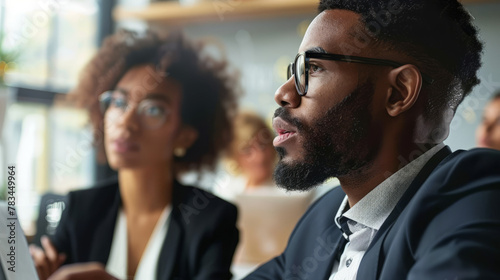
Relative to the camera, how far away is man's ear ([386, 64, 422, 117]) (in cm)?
76

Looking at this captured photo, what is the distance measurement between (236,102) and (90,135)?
19.2 inches

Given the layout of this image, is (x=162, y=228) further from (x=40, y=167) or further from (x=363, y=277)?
(x=40, y=167)

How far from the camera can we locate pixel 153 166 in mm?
1367

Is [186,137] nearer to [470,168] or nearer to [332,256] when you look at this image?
[332,256]

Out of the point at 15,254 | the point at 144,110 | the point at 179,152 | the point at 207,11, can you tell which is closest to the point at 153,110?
the point at 144,110

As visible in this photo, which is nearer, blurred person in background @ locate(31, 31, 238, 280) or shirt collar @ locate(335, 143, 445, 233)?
shirt collar @ locate(335, 143, 445, 233)

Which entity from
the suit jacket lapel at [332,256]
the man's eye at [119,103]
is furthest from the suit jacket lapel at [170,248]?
the suit jacket lapel at [332,256]

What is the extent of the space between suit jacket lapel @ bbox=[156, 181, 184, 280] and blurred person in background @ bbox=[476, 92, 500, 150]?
68cm

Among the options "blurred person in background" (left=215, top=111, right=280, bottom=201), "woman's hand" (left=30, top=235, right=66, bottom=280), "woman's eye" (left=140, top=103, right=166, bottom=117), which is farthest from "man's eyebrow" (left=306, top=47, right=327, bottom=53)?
"blurred person in background" (left=215, top=111, right=280, bottom=201)

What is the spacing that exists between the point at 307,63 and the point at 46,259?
0.86 m

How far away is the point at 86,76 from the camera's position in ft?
5.06

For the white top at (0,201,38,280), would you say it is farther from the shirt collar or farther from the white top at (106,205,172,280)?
the shirt collar

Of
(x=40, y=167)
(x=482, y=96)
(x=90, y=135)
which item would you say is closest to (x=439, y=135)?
(x=482, y=96)

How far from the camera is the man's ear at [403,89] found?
0.76 metres
